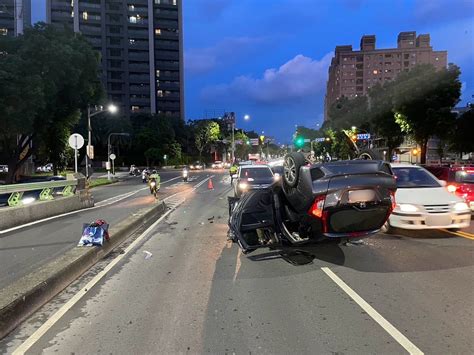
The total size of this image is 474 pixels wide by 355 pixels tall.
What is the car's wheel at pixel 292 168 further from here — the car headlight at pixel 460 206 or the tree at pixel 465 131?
the tree at pixel 465 131

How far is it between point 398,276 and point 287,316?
7.94 ft

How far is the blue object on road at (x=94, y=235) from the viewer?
8555 millimetres

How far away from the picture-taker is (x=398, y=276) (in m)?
6.71

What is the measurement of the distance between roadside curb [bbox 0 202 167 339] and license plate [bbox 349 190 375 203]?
13.8 ft

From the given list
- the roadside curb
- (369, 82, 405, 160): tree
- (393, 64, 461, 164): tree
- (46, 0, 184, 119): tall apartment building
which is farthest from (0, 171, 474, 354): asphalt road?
(46, 0, 184, 119): tall apartment building

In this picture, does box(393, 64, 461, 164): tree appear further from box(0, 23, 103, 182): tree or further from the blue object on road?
the blue object on road

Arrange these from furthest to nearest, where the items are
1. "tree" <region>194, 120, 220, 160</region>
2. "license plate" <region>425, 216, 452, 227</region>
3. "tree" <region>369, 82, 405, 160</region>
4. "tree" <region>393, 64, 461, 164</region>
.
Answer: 1. "tree" <region>194, 120, 220, 160</region>
2. "tree" <region>369, 82, 405, 160</region>
3. "tree" <region>393, 64, 461, 164</region>
4. "license plate" <region>425, 216, 452, 227</region>

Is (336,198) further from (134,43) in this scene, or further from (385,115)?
(134,43)

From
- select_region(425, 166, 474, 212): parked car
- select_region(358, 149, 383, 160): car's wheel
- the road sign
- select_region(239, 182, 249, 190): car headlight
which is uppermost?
the road sign

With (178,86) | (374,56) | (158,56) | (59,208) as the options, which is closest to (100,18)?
(158,56)

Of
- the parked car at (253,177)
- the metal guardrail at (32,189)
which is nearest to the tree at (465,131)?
the parked car at (253,177)

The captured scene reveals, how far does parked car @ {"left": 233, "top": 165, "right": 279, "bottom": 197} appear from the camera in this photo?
19211 millimetres

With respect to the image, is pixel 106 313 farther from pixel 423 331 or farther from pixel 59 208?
pixel 59 208

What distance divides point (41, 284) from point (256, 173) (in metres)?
15.3
